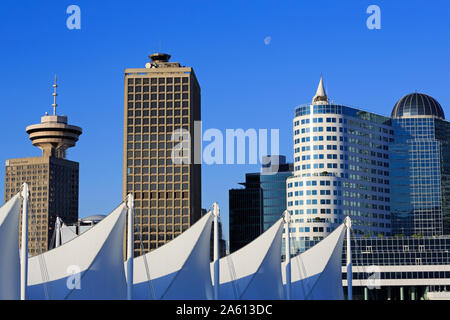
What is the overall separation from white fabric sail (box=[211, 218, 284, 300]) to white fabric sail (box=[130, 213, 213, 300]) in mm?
5055

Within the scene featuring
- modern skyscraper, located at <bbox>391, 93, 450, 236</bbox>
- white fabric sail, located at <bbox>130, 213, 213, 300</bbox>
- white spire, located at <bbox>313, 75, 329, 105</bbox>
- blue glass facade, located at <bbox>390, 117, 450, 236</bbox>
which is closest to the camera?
white fabric sail, located at <bbox>130, 213, 213, 300</bbox>

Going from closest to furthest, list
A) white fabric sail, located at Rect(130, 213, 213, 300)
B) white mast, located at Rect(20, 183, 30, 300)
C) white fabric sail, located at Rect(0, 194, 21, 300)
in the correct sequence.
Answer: white mast, located at Rect(20, 183, 30, 300), white fabric sail, located at Rect(0, 194, 21, 300), white fabric sail, located at Rect(130, 213, 213, 300)

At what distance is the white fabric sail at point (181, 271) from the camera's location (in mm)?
65000

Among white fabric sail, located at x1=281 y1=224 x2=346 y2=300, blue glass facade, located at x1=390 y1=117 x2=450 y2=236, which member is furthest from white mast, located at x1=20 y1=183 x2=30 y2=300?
blue glass facade, located at x1=390 y1=117 x2=450 y2=236

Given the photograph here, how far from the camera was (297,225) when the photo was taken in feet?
545

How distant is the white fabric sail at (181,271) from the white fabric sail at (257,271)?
5055 millimetres

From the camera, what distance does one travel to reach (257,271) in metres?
70.5

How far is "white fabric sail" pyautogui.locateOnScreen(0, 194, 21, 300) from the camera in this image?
177 ft

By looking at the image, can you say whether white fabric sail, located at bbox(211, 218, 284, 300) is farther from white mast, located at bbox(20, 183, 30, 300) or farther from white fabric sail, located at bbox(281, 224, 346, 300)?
white mast, located at bbox(20, 183, 30, 300)

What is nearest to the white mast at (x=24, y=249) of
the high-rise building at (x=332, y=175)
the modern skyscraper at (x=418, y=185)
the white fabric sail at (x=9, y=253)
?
the white fabric sail at (x=9, y=253)

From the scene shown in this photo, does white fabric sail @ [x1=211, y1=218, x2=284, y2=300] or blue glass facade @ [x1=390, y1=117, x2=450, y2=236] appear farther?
blue glass facade @ [x1=390, y1=117, x2=450, y2=236]

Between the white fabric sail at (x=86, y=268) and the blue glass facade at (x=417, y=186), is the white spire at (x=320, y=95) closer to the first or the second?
the blue glass facade at (x=417, y=186)
